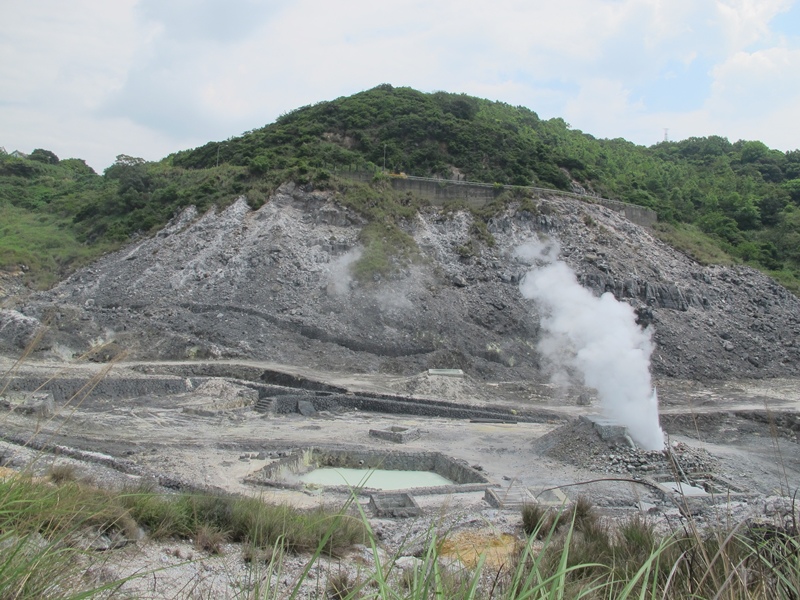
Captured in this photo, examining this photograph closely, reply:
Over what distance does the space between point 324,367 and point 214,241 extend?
10.4 m

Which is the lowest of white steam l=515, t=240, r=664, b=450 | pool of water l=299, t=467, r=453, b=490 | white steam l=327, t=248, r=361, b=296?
pool of water l=299, t=467, r=453, b=490

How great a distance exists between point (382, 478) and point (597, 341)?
369 inches

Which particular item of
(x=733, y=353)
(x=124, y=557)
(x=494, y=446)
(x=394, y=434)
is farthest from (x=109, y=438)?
(x=733, y=353)

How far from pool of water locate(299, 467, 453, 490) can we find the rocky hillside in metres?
11.9

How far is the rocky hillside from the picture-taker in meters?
26.1

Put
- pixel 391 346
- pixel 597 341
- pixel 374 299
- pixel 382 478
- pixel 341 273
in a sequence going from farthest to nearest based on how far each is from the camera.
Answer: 1. pixel 341 273
2. pixel 374 299
3. pixel 391 346
4. pixel 597 341
5. pixel 382 478

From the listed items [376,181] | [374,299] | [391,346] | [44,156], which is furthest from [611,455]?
[44,156]

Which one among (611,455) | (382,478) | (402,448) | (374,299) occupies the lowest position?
(382,478)

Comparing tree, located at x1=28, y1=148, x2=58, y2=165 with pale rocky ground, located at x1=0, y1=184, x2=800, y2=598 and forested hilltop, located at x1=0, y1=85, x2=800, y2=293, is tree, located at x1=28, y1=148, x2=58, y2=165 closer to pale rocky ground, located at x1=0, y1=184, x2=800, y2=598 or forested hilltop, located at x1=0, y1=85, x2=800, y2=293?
forested hilltop, located at x1=0, y1=85, x2=800, y2=293

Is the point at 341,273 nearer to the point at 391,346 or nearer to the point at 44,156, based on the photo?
the point at 391,346

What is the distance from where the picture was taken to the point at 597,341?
784 inches

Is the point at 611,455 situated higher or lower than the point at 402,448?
higher

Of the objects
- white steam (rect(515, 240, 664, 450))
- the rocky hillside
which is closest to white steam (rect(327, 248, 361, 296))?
the rocky hillside

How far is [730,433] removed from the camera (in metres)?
19.2
